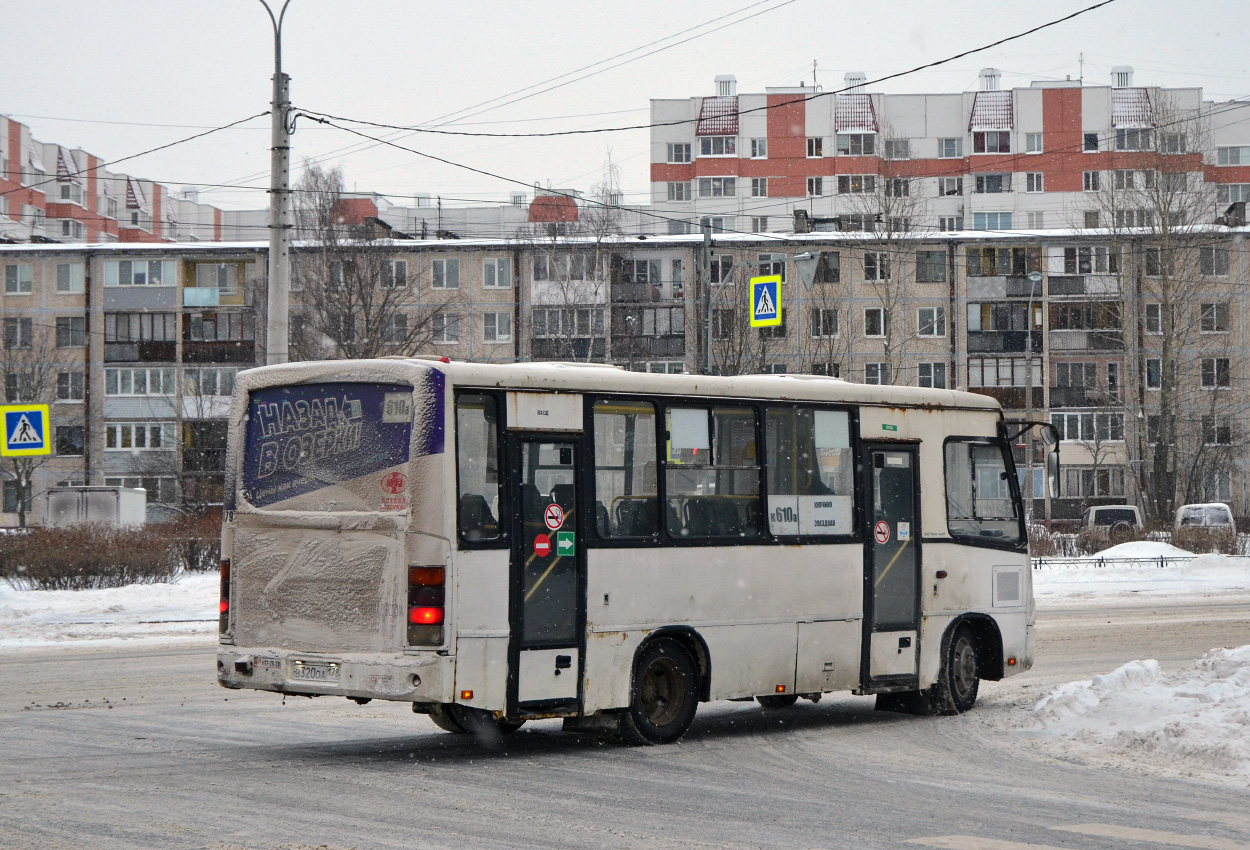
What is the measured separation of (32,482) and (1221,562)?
5944cm

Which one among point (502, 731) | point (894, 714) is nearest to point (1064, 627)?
point (894, 714)

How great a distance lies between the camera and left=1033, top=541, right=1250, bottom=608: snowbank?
110 ft

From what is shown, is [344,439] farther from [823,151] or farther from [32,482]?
[823,151]

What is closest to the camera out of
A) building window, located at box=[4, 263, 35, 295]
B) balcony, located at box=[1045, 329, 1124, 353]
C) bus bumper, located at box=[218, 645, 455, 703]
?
bus bumper, located at box=[218, 645, 455, 703]

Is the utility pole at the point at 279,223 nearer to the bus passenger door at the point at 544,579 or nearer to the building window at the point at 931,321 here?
the bus passenger door at the point at 544,579

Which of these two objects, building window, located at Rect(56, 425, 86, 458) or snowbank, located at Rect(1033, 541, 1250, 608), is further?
building window, located at Rect(56, 425, 86, 458)

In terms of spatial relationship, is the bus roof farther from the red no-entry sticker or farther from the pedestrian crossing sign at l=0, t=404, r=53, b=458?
the pedestrian crossing sign at l=0, t=404, r=53, b=458

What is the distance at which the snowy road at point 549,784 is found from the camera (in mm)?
7770

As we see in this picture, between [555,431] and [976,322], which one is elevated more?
[976,322]

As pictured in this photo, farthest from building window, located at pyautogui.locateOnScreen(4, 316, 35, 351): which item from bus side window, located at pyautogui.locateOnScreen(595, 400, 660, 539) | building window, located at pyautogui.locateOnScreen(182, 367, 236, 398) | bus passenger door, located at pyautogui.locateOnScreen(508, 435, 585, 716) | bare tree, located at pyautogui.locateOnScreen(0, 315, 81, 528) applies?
bus passenger door, located at pyautogui.locateOnScreen(508, 435, 585, 716)

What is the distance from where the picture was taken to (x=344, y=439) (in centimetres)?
1058

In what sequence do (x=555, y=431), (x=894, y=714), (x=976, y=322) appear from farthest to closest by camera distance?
(x=976, y=322), (x=894, y=714), (x=555, y=431)

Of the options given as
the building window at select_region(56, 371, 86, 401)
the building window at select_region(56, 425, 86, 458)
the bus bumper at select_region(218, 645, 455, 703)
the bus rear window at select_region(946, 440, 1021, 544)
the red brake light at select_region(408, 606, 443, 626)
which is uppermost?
the building window at select_region(56, 371, 86, 401)

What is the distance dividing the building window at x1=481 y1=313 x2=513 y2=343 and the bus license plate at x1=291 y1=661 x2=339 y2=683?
66.9 metres
